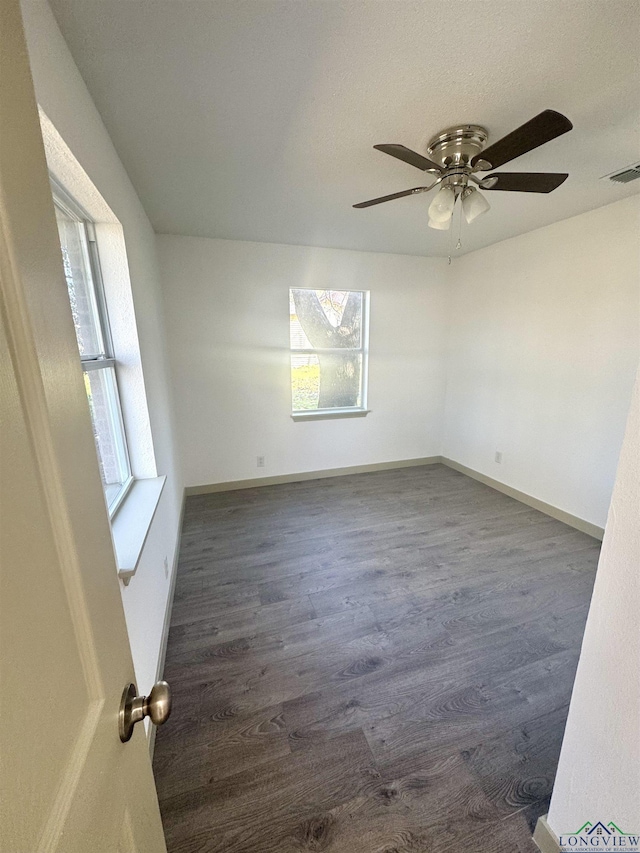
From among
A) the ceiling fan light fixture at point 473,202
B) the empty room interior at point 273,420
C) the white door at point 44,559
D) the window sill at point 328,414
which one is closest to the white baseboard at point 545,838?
the empty room interior at point 273,420

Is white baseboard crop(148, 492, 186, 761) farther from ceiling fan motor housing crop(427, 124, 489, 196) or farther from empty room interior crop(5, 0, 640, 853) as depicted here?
ceiling fan motor housing crop(427, 124, 489, 196)

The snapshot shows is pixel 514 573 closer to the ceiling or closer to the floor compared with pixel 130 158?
closer to the floor

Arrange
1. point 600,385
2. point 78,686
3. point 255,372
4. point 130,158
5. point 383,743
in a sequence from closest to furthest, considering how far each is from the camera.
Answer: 1. point 78,686
2. point 383,743
3. point 130,158
4. point 600,385
5. point 255,372

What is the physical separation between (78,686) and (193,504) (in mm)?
2988

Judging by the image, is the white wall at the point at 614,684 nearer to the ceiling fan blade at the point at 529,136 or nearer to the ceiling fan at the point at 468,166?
the ceiling fan blade at the point at 529,136

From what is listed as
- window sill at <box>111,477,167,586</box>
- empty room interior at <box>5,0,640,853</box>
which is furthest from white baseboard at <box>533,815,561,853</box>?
window sill at <box>111,477,167,586</box>

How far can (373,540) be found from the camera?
8.61 feet

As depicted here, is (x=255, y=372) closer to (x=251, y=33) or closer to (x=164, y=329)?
(x=164, y=329)

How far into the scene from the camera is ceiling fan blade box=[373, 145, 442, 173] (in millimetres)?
1336

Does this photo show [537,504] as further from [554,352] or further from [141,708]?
[141,708]

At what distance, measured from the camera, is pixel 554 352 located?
2.86 meters

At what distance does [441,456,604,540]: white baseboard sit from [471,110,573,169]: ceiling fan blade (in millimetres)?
2654

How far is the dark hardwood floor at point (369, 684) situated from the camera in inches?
42.5

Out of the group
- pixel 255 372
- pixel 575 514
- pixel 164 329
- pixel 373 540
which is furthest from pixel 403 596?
pixel 164 329
